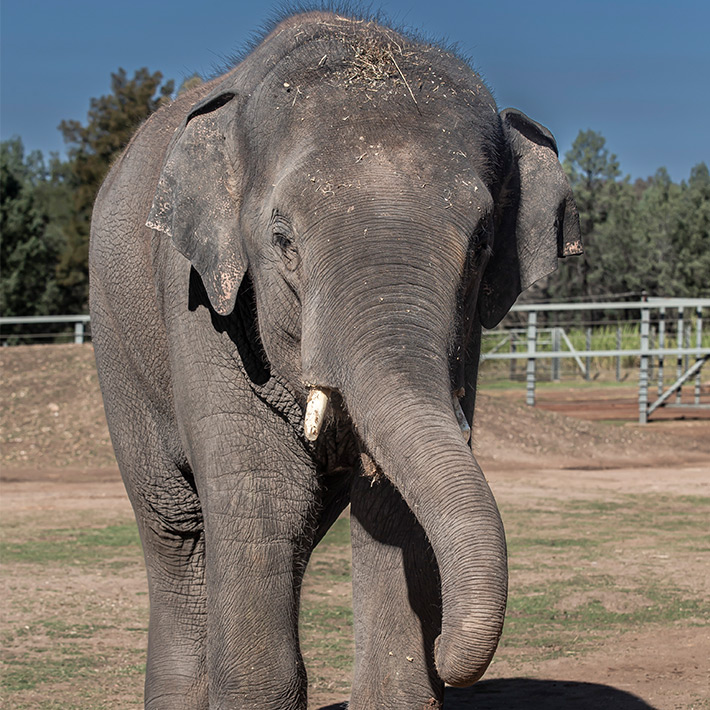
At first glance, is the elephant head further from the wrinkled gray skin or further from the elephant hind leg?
the elephant hind leg

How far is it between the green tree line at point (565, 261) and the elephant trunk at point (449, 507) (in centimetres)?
2773

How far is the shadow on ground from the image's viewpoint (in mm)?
5598

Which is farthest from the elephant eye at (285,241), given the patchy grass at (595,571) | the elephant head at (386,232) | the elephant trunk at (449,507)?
the patchy grass at (595,571)

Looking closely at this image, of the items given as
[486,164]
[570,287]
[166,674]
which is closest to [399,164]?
[486,164]

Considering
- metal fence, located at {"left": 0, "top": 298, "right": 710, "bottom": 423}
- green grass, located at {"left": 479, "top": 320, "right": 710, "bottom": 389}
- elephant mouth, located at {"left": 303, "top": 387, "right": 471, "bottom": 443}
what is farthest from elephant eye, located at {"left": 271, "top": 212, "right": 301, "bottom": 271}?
green grass, located at {"left": 479, "top": 320, "right": 710, "bottom": 389}

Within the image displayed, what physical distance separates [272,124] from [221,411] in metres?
1.00

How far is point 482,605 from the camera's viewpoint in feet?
9.53

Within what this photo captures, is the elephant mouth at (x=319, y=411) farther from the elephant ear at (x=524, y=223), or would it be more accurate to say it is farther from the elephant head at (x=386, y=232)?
the elephant ear at (x=524, y=223)

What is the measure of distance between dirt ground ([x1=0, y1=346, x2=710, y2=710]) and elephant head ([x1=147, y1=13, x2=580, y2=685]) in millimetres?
2711

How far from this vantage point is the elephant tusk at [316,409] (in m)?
3.40

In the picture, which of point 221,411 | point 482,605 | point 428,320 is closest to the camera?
point 482,605

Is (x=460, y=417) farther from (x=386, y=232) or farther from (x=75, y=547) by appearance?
(x=75, y=547)

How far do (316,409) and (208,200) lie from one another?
3.08 feet

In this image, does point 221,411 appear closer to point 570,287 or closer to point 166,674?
point 166,674
